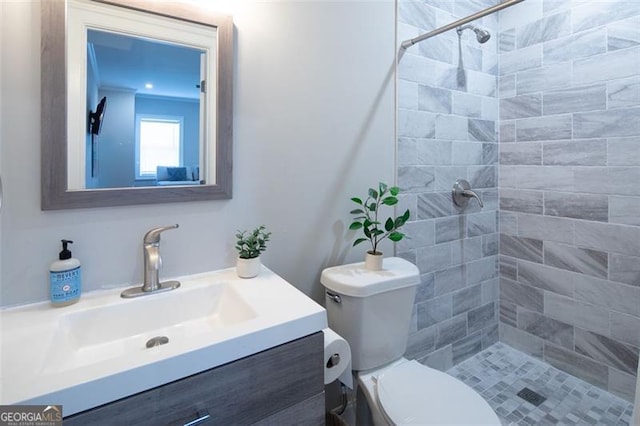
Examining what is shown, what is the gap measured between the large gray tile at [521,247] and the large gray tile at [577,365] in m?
0.55

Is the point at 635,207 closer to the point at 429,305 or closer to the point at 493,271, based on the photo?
the point at 493,271

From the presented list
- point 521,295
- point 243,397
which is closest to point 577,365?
point 521,295

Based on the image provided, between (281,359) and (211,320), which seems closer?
(281,359)

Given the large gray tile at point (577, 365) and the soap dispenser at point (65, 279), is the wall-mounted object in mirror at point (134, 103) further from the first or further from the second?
the large gray tile at point (577, 365)

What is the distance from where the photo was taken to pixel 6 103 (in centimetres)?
90

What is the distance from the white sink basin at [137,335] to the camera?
24.1 inches

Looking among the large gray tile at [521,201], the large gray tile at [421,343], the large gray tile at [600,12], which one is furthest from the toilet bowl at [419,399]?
the large gray tile at [600,12]

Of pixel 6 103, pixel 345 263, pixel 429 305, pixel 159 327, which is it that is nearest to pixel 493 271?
pixel 429 305

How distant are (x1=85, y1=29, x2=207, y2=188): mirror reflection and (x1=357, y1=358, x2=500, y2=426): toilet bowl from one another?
1021 millimetres

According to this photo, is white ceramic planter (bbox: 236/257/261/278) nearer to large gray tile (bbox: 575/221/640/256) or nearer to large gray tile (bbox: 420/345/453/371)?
large gray tile (bbox: 420/345/453/371)

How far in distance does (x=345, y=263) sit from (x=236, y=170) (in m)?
0.68

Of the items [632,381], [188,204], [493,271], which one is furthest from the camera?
[493,271]

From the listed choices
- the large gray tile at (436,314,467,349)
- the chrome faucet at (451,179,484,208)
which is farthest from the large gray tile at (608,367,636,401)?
Answer: the chrome faucet at (451,179,484,208)

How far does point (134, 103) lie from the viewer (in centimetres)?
107
